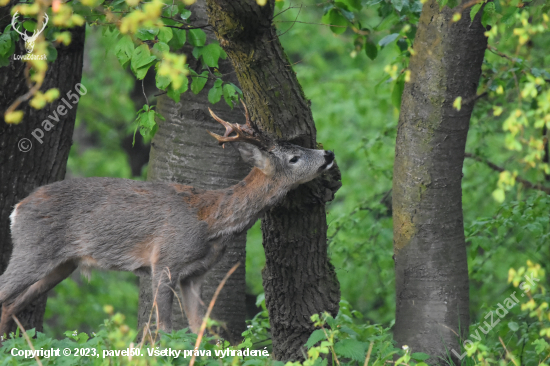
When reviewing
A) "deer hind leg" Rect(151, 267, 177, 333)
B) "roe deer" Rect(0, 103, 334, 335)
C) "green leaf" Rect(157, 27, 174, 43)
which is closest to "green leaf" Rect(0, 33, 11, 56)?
"green leaf" Rect(157, 27, 174, 43)

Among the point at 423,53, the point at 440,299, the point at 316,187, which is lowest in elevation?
the point at 440,299

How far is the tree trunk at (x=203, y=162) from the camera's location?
20.6 ft

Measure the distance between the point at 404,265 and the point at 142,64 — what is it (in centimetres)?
269

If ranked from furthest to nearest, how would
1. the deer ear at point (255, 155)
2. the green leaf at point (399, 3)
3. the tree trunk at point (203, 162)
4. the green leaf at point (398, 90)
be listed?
the tree trunk at point (203, 162) < the green leaf at point (398, 90) < the green leaf at point (399, 3) < the deer ear at point (255, 155)

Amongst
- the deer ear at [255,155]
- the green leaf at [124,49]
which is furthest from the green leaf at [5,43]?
the deer ear at [255,155]

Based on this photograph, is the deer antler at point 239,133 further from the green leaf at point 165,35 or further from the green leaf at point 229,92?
the green leaf at point 165,35

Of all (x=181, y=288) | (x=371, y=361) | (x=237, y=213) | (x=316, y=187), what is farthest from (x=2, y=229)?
(x=371, y=361)

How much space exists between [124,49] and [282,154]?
58.1 inches

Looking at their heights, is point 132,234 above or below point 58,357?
above

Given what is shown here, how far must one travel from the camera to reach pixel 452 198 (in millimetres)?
5164

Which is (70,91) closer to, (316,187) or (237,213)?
(237,213)

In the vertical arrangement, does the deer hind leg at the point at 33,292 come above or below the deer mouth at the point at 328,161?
below

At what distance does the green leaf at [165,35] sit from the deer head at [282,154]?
72 cm

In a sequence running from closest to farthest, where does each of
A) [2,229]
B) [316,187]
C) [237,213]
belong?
1. [316,187]
2. [237,213]
3. [2,229]
